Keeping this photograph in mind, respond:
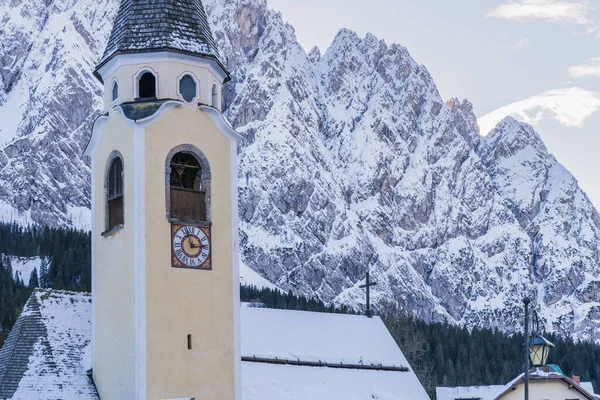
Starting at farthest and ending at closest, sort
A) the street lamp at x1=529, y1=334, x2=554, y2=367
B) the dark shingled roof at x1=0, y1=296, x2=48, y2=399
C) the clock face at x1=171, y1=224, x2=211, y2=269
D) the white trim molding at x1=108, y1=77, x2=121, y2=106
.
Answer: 1. the white trim molding at x1=108, y1=77, x2=121, y2=106
2. the clock face at x1=171, y1=224, x2=211, y2=269
3. the dark shingled roof at x1=0, y1=296, x2=48, y2=399
4. the street lamp at x1=529, y1=334, x2=554, y2=367

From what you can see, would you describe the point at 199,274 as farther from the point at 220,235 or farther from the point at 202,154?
the point at 202,154

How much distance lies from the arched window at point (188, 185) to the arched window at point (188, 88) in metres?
2.10

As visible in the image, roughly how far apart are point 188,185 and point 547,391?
1072 inches

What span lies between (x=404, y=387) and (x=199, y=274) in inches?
686

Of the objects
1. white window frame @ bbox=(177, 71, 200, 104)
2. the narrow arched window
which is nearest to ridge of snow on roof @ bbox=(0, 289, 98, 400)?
the narrow arched window

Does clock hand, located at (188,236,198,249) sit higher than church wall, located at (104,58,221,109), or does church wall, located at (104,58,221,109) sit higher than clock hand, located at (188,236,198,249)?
church wall, located at (104,58,221,109)

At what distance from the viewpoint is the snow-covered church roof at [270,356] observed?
4812cm

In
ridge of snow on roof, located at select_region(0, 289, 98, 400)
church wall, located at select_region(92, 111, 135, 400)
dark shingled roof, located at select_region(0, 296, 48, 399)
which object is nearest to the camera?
dark shingled roof, located at select_region(0, 296, 48, 399)

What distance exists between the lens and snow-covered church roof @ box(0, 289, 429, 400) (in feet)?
158

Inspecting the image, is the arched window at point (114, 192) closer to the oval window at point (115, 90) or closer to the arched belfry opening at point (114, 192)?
the arched belfry opening at point (114, 192)

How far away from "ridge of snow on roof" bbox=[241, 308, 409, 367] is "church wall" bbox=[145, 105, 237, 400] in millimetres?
6458

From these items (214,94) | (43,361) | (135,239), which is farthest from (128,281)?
(214,94)

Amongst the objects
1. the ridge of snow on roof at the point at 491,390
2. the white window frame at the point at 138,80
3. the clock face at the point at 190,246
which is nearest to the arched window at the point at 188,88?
the white window frame at the point at 138,80

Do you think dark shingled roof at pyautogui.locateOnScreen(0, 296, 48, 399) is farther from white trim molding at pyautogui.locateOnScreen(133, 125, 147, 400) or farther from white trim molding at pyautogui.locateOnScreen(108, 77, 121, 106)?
white trim molding at pyautogui.locateOnScreen(108, 77, 121, 106)
